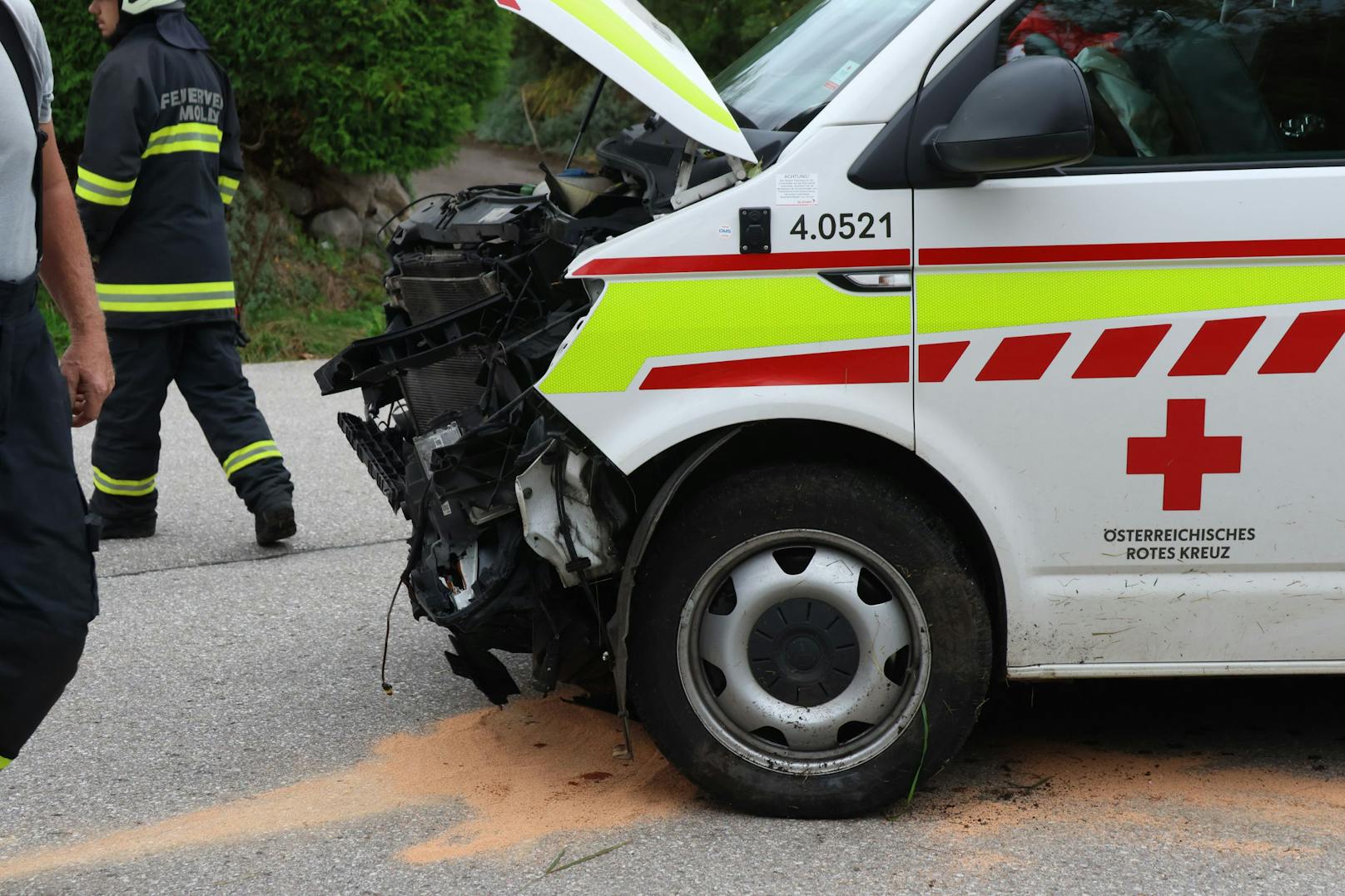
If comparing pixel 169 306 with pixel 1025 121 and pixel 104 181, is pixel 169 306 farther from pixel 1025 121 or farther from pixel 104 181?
pixel 1025 121

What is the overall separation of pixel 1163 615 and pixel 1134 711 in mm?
880

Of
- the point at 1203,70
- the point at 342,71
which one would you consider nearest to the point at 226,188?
the point at 1203,70

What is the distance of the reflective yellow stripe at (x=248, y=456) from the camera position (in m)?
5.75

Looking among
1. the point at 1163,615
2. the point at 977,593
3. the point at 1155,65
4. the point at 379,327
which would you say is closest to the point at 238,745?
the point at 977,593

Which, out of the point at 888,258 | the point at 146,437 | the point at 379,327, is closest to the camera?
the point at 888,258

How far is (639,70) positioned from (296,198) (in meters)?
9.31

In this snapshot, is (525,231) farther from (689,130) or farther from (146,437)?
(146,437)

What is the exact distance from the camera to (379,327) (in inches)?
438

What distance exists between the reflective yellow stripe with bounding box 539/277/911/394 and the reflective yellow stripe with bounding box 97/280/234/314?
3.10 metres

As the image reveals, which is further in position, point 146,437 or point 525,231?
point 146,437

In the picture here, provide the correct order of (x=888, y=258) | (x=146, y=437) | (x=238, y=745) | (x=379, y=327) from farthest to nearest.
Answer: (x=379, y=327)
(x=146, y=437)
(x=238, y=745)
(x=888, y=258)

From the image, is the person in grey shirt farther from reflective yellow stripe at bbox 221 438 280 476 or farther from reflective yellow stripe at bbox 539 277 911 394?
reflective yellow stripe at bbox 221 438 280 476

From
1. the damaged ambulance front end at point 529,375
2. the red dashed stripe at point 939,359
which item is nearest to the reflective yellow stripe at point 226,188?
the damaged ambulance front end at point 529,375

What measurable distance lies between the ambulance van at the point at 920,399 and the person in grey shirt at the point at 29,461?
0.81 m
